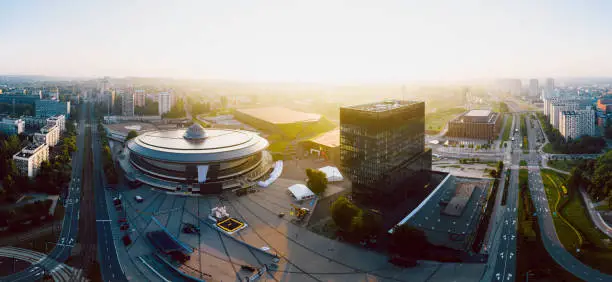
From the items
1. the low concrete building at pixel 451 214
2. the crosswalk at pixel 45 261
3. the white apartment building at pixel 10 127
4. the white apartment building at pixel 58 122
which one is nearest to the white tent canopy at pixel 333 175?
the low concrete building at pixel 451 214

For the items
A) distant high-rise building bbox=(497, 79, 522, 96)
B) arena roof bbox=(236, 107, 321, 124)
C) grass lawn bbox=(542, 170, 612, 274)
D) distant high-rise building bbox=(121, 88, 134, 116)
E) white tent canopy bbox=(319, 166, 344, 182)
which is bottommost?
grass lawn bbox=(542, 170, 612, 274)

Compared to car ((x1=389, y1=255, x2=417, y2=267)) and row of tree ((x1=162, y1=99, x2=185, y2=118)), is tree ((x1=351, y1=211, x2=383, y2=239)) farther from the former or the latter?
row of tree ((x1=162, y1=99, x2=185, y2=118))

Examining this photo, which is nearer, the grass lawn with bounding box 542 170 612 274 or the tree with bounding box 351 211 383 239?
the grass lawn with bounding box 542 170 612 274

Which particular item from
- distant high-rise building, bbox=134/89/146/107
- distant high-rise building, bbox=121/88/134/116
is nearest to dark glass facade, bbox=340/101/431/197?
distant high-rise building, bbox=121/88/134/116

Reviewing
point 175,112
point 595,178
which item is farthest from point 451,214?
point 175,112

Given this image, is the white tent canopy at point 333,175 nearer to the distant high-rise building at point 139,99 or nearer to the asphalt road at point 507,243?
the asphalt road at point 507,243

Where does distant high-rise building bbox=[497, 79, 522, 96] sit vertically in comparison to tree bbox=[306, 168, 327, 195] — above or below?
above

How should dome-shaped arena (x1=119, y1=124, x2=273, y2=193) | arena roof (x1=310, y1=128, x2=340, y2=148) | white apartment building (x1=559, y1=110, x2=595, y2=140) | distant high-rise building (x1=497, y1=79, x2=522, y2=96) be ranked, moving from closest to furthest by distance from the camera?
dome-shaped arena (x1=119, y1=124, x2=273, y2=193) < arena roof (x1=310, y1=128, x2=340, y2=148) < white apartment building (x1=559, y1=110, x2=595, y2=140) < distant high-rise building (x1=497, y1=79, x2=522, y2=96)
